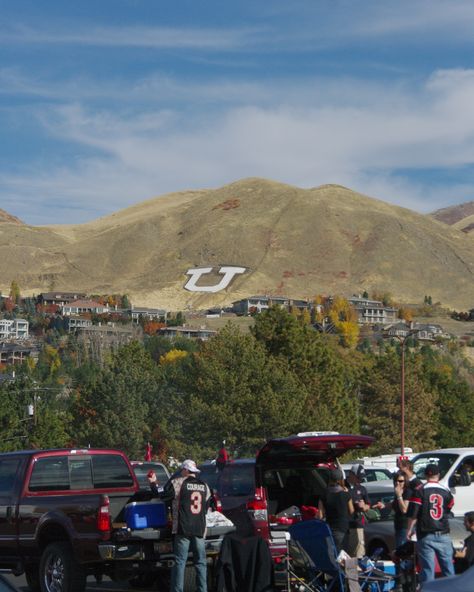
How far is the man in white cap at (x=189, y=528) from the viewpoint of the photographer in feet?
39.1

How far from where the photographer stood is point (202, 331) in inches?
7579

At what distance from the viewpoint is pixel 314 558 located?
1112cm

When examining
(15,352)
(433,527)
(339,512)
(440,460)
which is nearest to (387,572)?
(433,527)

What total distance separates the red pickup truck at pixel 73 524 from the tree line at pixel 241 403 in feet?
133

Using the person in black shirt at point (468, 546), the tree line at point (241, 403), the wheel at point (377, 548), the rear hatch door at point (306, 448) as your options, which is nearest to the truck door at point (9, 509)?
the rear hatch door at point (306, 448)

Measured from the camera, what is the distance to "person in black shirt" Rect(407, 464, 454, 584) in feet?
37.9

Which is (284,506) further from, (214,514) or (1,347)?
(1,347)

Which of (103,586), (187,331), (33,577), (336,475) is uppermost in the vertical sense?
(187,331)

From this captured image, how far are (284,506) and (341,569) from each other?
3814mm

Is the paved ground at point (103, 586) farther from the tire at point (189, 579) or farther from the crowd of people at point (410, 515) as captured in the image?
the crowd of people at point (410, 515)

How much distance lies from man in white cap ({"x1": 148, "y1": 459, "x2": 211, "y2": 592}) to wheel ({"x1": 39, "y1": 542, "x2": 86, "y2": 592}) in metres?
1.30

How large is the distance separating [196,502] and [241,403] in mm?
42811

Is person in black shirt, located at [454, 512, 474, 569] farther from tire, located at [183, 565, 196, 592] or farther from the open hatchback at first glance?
tire, located at [183, 565, 196, 592]

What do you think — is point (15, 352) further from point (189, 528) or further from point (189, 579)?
point (189, 528)
